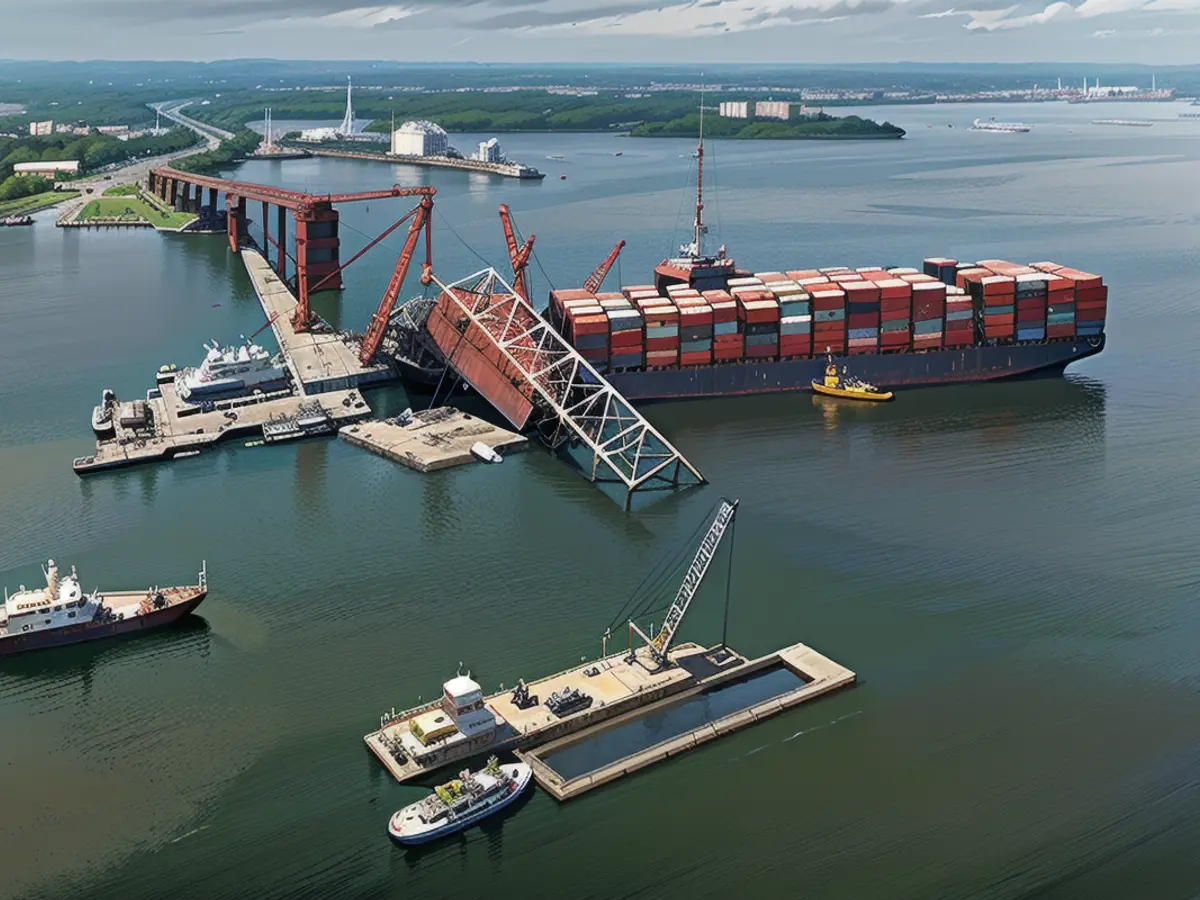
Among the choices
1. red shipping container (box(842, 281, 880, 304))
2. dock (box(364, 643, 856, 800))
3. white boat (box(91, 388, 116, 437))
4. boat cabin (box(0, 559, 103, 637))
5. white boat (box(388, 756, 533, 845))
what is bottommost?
white boat (box(388, 756, 533, 845))

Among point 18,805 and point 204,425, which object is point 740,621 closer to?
point 18,805

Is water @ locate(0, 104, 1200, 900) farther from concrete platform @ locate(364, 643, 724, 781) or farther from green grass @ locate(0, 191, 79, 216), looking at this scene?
green grass @ locate(0, 191, 79, 216)

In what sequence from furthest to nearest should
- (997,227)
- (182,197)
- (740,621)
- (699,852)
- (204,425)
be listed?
1. (182,197)
2. (997,227)
3. (204,425)
4. (740,621)
5. (699,852)

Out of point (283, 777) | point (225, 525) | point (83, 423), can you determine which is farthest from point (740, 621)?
point (83, 423)

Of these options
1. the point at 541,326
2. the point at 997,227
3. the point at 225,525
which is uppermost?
the point at 997,227

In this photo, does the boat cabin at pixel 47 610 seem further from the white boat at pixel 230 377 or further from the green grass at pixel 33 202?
the green grass at pixel 33 202

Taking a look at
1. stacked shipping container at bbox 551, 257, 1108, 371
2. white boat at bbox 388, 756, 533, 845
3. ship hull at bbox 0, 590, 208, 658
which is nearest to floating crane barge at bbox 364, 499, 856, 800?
white boat at bbox 388, 756, 533, 845
